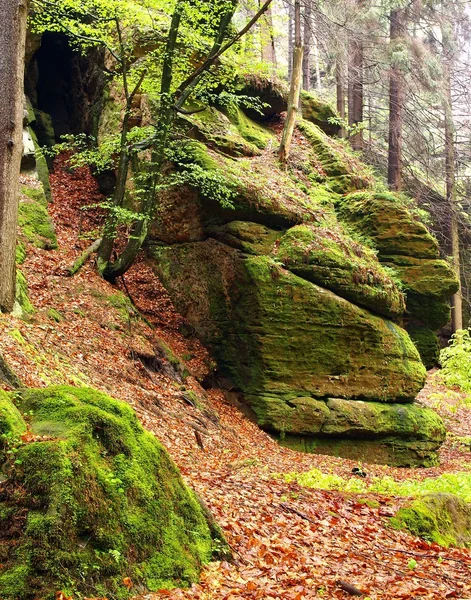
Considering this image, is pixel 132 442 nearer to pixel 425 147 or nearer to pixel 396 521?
pixel 396 521

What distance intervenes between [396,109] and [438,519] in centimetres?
2111

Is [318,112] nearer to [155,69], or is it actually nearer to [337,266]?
[155,69]

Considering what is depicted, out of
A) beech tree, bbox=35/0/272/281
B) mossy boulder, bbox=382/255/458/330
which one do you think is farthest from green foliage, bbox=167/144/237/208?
mossy boulder, bbox=382/255/458/330

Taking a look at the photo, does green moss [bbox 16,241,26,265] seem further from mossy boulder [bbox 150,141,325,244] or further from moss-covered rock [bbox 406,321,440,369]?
moss-covered rock [bbox 406,321,440,369]

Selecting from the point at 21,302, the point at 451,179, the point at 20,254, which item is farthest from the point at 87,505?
the point at 451,179

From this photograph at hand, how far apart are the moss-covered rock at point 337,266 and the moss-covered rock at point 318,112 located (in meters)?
10.8

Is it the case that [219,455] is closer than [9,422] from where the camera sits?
A: No

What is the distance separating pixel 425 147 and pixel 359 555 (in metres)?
24.6

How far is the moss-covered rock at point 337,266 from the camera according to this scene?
1373cm

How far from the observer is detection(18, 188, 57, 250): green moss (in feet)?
42.5

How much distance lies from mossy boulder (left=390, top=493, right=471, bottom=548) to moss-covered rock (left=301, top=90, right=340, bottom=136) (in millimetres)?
19551

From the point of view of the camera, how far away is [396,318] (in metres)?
15.4

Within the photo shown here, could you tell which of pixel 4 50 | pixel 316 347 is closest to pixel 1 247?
pixel 4 50

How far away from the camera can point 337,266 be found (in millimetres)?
13922
